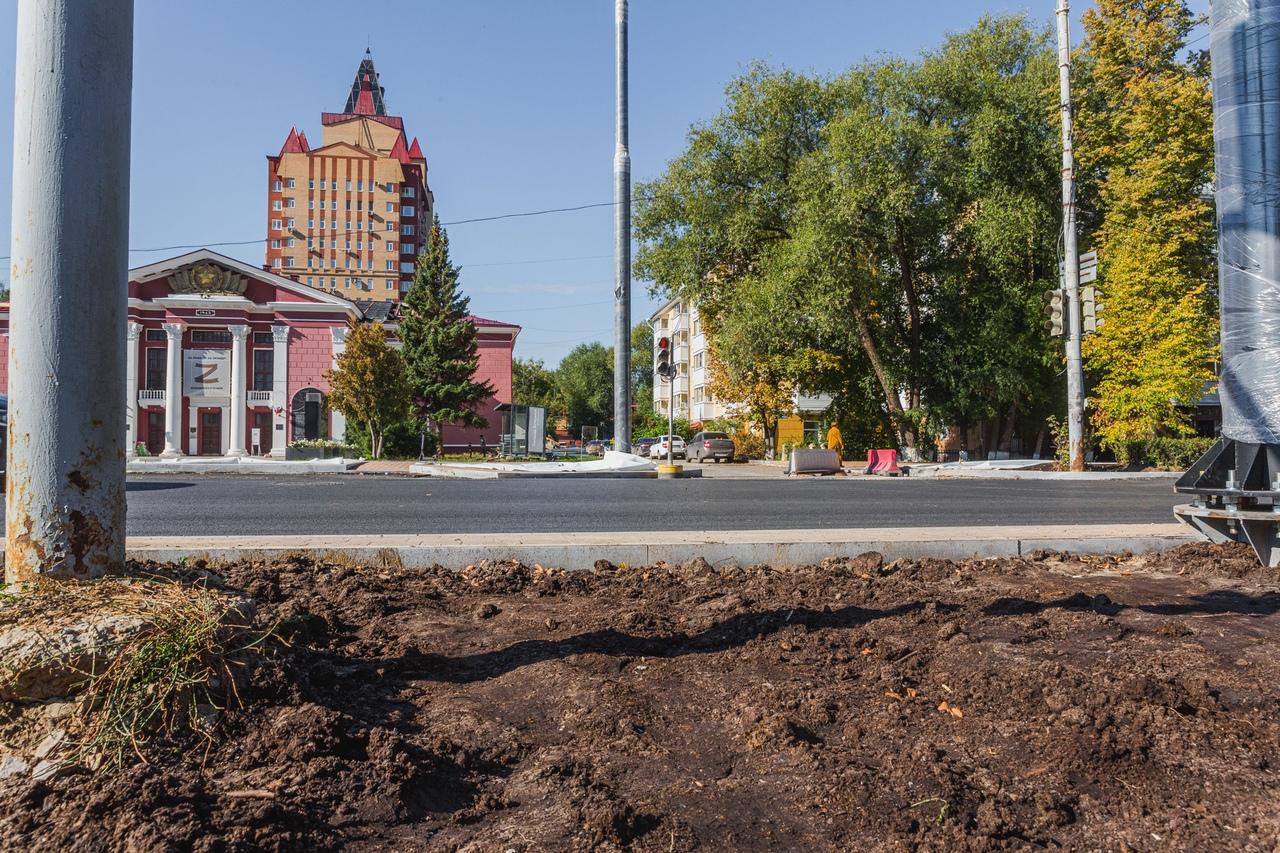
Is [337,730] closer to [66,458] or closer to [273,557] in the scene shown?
[66,458]

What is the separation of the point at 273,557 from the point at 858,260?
26.7 meters

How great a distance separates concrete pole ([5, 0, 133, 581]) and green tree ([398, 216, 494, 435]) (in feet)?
123

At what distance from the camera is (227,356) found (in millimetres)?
41438

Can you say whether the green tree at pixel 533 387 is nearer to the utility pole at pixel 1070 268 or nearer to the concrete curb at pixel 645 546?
the utility pole at pixel 1070 268

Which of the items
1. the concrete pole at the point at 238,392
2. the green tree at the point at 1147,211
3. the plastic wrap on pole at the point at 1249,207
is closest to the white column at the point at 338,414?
the concrete pole at the point at 238,392

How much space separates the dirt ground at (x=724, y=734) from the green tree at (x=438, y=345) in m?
36.8

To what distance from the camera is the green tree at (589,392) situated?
10681 centimetres

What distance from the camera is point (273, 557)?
198 inches

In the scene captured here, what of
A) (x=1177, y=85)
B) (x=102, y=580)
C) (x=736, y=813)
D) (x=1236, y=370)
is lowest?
(x=736, y=813)

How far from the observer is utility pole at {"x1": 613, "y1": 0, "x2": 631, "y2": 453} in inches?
815

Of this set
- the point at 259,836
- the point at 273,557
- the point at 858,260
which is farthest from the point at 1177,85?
the point at 259,836

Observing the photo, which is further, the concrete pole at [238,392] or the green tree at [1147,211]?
the concrete pole at [238,392]

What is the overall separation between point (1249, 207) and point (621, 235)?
55.4 feet

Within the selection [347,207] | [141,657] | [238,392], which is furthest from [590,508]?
[347,207]
